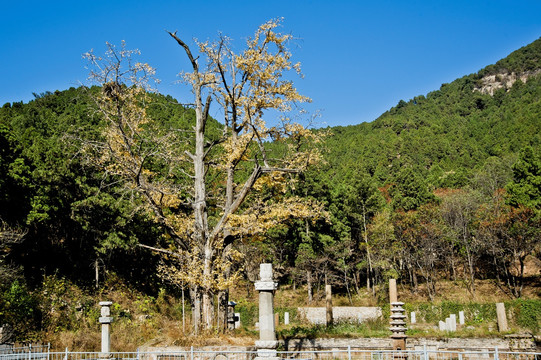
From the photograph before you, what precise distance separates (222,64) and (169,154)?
13.2ft

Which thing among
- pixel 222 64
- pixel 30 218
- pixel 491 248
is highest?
pixel 222 64

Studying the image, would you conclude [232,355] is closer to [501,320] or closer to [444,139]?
[501,320]

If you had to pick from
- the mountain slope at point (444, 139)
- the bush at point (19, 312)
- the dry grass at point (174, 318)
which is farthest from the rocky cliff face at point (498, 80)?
the bush at point (19, 312)

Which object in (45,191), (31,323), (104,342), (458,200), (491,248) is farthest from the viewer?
(458,200)

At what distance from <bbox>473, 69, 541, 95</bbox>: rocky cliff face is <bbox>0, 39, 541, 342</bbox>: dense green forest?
70346 mm

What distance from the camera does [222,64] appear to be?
18.2 meters

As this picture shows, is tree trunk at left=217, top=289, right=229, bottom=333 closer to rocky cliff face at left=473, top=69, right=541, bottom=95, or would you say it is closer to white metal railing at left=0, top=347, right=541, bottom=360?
white metal railing at left=0, top=347, right=541, bottom=360

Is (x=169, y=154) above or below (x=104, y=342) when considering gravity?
above

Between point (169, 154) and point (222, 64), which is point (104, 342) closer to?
point (169, 154)

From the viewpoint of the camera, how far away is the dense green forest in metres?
24.5

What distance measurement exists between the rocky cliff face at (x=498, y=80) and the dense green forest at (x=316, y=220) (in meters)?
70.3

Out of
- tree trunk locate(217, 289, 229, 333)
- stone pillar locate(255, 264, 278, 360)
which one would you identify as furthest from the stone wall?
stone pillar locate(255, 264, 278, 360)

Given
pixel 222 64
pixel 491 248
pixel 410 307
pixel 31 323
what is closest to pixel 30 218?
pixel 31 323

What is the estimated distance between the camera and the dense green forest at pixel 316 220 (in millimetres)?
24516
